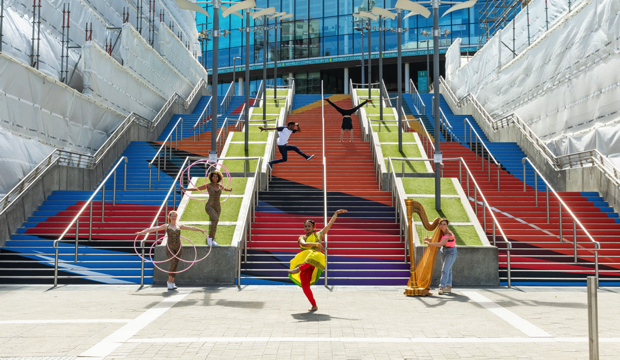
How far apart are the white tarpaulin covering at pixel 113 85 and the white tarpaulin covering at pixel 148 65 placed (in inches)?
29.5

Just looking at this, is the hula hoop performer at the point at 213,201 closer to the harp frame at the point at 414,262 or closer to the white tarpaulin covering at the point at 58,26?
the harp frame at the point at 414,262

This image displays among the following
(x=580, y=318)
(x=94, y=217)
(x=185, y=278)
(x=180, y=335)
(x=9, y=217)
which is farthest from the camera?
(x=94, y=217)

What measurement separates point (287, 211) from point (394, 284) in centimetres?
415

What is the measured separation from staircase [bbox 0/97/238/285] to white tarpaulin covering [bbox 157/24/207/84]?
17.2 meters

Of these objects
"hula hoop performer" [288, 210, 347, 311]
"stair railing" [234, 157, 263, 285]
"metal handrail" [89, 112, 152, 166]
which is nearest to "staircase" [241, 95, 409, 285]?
"stair railing" [234, 157, 263, 285]

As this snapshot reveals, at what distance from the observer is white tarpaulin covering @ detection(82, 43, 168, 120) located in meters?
22.0

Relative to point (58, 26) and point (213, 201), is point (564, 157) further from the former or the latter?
point (58, 26)

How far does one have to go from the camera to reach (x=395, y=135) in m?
21.2

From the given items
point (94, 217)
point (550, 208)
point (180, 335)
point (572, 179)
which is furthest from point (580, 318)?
point (94, 217)

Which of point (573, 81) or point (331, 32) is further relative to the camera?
point (331, 32)

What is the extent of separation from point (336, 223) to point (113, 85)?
14780 mm

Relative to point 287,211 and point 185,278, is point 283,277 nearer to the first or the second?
point 185,278

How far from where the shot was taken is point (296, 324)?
7.32 metres

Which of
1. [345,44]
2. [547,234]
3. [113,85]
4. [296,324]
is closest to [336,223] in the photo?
[547,234]
